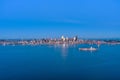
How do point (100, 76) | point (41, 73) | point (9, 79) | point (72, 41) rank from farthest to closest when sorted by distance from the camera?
1. point (72, 41)
2. point (41, 73)
3. point (100, 76)
4. point (9, 79)

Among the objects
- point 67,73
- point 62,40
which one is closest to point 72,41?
point 62,40

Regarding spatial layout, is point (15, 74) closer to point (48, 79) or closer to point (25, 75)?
point (25, 75)

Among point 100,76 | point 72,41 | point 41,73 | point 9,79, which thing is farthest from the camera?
point 72,41

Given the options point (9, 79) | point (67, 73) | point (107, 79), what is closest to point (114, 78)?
point (107, 79)

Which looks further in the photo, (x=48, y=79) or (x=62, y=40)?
(x=62, y=40)

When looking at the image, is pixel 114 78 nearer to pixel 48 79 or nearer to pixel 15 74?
pixel 48 79

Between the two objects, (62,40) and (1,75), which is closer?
(1,75)

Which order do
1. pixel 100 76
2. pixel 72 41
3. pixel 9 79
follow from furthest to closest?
pixel 72 41
pixel 100 76
pixel 9 79

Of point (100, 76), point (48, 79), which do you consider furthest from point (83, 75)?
point (48, 79)
